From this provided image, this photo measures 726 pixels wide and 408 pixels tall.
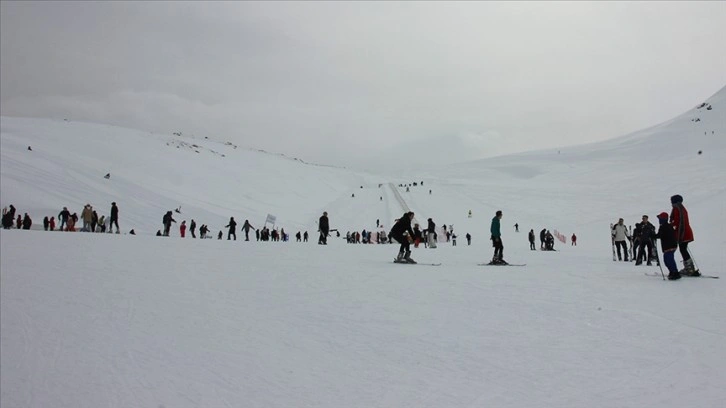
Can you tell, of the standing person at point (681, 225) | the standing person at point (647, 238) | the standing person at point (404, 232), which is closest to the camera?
the standing person at point (681, 225)

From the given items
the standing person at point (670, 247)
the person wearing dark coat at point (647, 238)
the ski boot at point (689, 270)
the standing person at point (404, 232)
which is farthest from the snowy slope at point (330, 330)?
the person wearing dark coat at point (647, 238)

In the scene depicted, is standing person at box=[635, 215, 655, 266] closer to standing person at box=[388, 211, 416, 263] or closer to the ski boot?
the ski boot

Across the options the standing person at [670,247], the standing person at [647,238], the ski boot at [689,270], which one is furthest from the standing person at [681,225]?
the standing person at [647,238]

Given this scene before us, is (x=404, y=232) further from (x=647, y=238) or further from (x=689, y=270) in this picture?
(x=689, y=270)

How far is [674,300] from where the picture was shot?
8.69m

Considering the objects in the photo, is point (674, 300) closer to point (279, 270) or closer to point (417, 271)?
point (417, 271)

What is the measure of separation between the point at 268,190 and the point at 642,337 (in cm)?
5960

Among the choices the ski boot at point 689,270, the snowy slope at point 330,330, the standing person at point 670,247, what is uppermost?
the standing person at point 670,247

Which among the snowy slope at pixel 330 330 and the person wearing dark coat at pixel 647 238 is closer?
the snowy slope at pixel 330 330

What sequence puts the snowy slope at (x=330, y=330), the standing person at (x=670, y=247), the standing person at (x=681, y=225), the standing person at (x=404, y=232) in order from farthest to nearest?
the standing person at (x=404, y=232) → the standing person at (x=681, y=225) → the standing person at (x=670, y=247) → the snowy slope at (x=330, y=330)

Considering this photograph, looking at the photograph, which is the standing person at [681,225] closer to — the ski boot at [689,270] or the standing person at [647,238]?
the ski boot at [689,270]

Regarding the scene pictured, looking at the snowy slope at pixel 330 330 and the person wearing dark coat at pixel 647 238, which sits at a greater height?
the person wearing dark coat at pixel 647 238

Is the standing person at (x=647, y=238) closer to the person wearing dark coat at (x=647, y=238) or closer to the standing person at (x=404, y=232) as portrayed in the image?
the person wearing dark coat at (x=647, y=238)

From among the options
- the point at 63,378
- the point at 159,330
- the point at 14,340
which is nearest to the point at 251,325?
the point at 159,330
